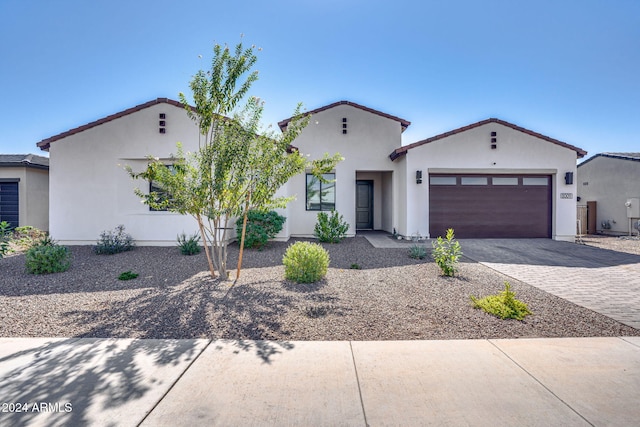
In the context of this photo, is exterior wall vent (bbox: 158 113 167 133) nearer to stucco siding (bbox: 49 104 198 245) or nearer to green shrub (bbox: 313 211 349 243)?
stucco siding (bbox: 49 104 198 245)

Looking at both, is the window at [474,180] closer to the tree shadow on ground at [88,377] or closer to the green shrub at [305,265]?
the green shrub at [305,265]

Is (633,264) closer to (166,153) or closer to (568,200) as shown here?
(568,200)

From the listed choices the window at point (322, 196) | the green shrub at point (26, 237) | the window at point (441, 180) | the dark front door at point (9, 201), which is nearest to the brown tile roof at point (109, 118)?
the green shrub at point (26, 237)

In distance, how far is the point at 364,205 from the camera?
14906mm

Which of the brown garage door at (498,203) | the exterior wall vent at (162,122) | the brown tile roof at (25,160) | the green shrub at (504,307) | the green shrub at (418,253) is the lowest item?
the green shrub at (504,307)

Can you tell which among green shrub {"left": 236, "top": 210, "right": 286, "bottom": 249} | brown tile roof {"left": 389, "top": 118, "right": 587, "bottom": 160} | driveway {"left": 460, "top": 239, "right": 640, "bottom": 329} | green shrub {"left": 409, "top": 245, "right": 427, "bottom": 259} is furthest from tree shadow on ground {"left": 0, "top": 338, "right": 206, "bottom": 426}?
brown tile roof {"left": 389, "top": 118, "right": 587, "bottom": 160}

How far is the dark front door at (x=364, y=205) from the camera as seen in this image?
1482cm

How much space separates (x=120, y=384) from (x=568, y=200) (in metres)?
14.5

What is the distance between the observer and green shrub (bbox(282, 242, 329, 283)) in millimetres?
6047

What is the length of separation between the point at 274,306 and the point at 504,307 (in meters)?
3.48

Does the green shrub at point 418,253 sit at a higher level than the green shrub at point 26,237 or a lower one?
lower

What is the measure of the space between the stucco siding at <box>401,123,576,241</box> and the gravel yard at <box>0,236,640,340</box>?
180 inches

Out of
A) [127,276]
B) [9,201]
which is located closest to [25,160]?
[9,201]

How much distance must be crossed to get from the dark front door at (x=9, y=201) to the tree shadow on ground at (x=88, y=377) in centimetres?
1309
